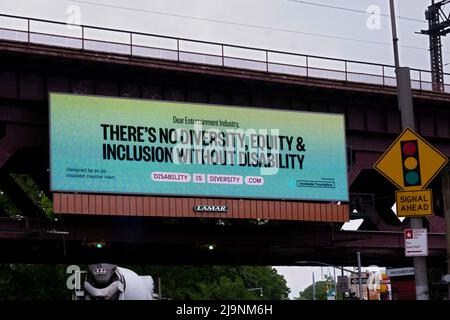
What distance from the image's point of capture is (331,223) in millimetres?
44812

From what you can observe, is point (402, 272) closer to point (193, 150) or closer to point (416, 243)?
point (193, 150)

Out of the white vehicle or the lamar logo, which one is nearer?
the white vehicle

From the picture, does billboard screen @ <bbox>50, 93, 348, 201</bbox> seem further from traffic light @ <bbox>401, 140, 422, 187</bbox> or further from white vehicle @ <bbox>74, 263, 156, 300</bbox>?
traffic light @ <bbox>401, 140, 422, 187</bbox>

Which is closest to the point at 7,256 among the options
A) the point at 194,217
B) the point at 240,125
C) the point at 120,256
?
the point at 120,256

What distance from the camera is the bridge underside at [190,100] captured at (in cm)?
3728

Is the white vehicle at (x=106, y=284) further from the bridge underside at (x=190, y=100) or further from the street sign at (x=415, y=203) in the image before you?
the street sign at (x=415, y=203)

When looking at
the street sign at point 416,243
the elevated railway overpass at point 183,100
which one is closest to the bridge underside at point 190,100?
the elevated railway overpass at point 183,100

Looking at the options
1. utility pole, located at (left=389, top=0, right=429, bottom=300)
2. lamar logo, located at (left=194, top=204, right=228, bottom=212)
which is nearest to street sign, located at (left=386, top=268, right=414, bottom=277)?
lamar logo, located at (left=194, top=204, right=228, bottom=212)

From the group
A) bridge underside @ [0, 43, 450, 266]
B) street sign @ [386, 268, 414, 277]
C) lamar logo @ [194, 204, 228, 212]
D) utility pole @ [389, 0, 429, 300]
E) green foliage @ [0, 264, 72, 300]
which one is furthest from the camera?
green foliage @ [0, 264, 72, 300]

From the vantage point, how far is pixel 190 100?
41.6 metres

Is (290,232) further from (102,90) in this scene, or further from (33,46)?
(33,46)

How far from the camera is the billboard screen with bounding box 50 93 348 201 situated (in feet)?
126

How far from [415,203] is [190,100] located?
86.2 feet
